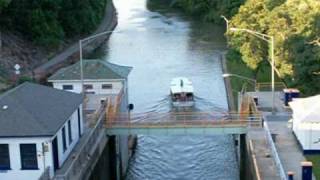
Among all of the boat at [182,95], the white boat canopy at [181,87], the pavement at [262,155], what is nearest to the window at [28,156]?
the pavement at [262,155]

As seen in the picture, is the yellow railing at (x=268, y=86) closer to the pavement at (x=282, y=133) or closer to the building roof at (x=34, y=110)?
the pavement at (x=282, y=133)

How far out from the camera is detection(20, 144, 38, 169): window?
3903cm

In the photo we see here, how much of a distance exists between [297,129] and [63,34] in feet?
228

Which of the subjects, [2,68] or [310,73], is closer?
[310,73]

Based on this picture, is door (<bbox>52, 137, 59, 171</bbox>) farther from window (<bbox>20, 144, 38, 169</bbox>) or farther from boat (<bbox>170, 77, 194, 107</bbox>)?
boat (<bbox>170, 77, 194, 107</bbox>)

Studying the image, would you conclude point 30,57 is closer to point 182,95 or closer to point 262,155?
point 182,95

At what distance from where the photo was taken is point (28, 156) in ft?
129

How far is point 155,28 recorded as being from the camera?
439ft

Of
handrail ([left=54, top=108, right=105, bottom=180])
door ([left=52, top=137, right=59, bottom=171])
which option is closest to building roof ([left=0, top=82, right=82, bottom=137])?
door ([left=52, top=137, right=59, bottom=171])

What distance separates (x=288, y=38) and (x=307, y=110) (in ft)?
61.4

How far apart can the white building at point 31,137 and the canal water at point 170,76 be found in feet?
49.6

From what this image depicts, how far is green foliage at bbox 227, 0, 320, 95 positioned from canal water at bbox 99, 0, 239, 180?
23.7 feet

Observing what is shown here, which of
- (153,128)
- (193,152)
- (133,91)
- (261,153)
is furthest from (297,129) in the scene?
(133,91)

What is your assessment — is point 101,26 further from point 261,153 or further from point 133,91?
point 261,153
